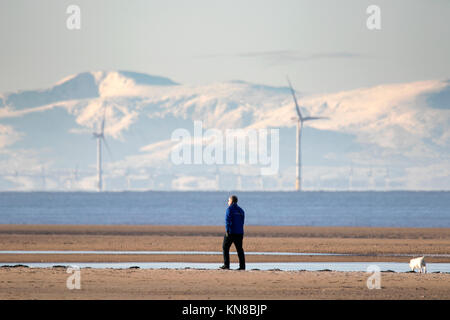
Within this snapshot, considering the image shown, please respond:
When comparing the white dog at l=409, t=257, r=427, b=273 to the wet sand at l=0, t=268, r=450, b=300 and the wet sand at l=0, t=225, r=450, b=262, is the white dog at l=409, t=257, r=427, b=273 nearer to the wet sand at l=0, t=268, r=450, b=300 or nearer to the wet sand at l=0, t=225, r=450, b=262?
the wet sand at l=0, t=268, r=450, b=300

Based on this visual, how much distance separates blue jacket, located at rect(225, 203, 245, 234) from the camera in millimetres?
30641

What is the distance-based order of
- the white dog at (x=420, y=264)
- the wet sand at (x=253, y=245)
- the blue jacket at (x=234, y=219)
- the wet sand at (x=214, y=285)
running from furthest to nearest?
1. the wet sand at (x=253, y=245)
2. the white dog at (x=420, y=264)
3. the blue jacket at (x=234, y=219)
4. the wet sand at (x=214, y=285)

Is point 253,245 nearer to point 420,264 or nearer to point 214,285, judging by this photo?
point 420,264

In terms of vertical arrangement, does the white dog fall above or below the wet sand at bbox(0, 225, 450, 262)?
above

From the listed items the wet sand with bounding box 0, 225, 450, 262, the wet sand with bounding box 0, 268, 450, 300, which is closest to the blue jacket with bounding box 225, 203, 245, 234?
the wet sand with bounding box 0, 268, 450, 300

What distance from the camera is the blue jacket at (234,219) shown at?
30.6m

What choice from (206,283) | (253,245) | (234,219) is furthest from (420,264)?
(253,245)

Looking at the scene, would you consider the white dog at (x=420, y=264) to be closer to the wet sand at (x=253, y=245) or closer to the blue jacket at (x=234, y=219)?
the blue jacket at (x=234, y=219)

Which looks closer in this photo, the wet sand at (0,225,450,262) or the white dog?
the white dog

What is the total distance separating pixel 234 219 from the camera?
3073 centimetres

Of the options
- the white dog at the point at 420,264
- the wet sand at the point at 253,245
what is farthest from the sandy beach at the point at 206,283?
the white dog at the point at 420,264

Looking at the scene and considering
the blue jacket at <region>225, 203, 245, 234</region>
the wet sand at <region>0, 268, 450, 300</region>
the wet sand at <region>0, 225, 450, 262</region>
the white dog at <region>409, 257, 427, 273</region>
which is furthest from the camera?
the wet sand at <region>0, 225, 450, 262</region>
